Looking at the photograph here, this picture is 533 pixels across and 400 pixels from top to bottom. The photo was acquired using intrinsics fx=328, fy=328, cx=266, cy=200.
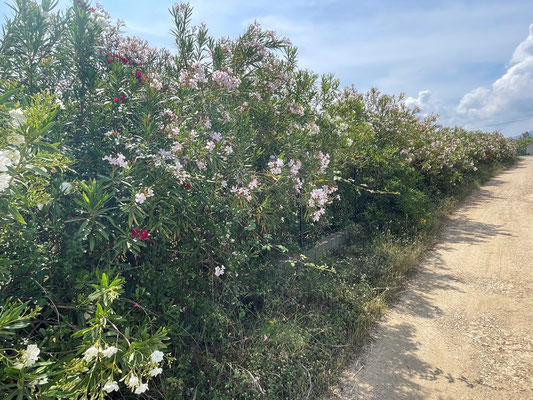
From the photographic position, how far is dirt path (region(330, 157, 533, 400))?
2.62 m

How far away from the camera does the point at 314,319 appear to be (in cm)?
312

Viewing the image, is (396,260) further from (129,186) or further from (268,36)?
(129,186)

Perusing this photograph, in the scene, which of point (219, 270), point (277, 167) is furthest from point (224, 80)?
point (219, 270)

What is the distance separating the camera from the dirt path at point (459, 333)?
2.62m

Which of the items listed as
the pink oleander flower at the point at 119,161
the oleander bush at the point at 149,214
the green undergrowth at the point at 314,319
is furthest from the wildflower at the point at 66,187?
the green undergrowth at the point at 314,319

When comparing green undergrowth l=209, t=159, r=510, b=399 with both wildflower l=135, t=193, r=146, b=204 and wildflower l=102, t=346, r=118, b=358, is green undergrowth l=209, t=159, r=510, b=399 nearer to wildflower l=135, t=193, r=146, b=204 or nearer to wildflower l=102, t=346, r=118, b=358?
wildflower l=102, t=346, r=118, b=358

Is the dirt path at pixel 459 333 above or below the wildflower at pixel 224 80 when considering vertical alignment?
below

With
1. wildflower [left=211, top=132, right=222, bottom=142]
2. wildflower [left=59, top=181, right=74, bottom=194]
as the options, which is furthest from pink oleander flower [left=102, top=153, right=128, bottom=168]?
wildflower [left=211, top=132, right=222, bottom=142]

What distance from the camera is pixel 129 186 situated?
2.08 meters

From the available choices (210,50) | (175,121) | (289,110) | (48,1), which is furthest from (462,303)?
(48,1)

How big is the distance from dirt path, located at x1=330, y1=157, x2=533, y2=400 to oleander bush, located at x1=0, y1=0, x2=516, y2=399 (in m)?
0.43

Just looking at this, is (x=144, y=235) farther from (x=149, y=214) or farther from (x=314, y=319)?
(x=314, y=319)

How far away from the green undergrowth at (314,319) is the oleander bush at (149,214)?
0.07 ft

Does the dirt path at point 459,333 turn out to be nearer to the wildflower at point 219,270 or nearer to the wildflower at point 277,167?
the wildflower at point 219,270
